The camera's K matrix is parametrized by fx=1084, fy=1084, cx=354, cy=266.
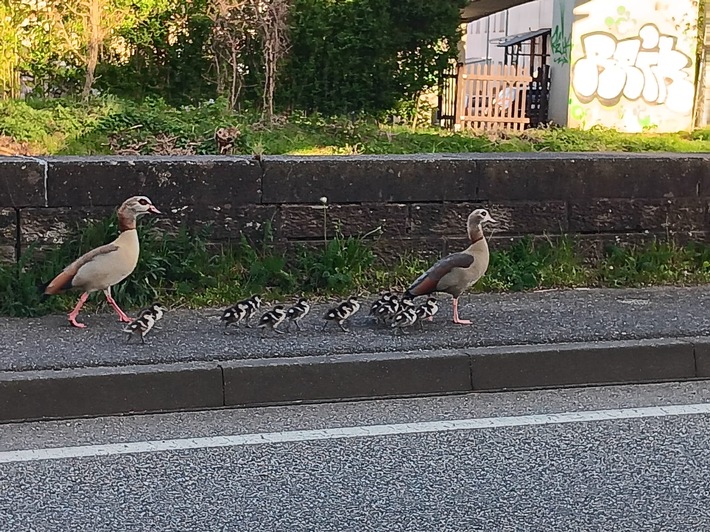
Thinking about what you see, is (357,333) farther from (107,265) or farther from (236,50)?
(236,50)

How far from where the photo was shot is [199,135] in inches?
444

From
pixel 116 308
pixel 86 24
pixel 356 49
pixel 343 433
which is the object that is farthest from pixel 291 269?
pixel 356 49

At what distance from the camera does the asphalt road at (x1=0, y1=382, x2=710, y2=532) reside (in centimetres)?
465

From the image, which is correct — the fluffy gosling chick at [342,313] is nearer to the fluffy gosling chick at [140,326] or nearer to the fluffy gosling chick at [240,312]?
the fluffy gosling chick at [240,312]

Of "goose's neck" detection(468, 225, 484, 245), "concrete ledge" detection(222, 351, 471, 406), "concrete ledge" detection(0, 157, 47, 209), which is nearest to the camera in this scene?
"concrete ledge" detection(222, 351, 471, 406)

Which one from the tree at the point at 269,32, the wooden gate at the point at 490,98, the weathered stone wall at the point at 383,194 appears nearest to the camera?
the weathered stone wall at the point at 383,194

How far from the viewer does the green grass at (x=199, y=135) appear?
10.9 metres

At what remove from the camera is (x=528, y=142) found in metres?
13.1

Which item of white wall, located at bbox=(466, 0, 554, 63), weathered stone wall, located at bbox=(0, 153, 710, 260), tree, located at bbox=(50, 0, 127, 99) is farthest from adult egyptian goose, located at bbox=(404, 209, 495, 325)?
white wall, located at bbox=(466, 0, 554, 63)

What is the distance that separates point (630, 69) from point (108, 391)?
47.9 ft

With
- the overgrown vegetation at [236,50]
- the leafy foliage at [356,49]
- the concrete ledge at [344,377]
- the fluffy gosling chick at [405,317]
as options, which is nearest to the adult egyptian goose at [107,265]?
the concrete ledge at [344,377]

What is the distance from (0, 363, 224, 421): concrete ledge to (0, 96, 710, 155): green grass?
4.67m

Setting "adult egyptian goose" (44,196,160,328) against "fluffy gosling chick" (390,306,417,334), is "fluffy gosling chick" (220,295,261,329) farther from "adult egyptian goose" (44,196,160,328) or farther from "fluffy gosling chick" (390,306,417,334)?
"fluffy gosling chick" (390,306,417,334)

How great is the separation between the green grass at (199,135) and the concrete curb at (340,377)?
14.7ft
